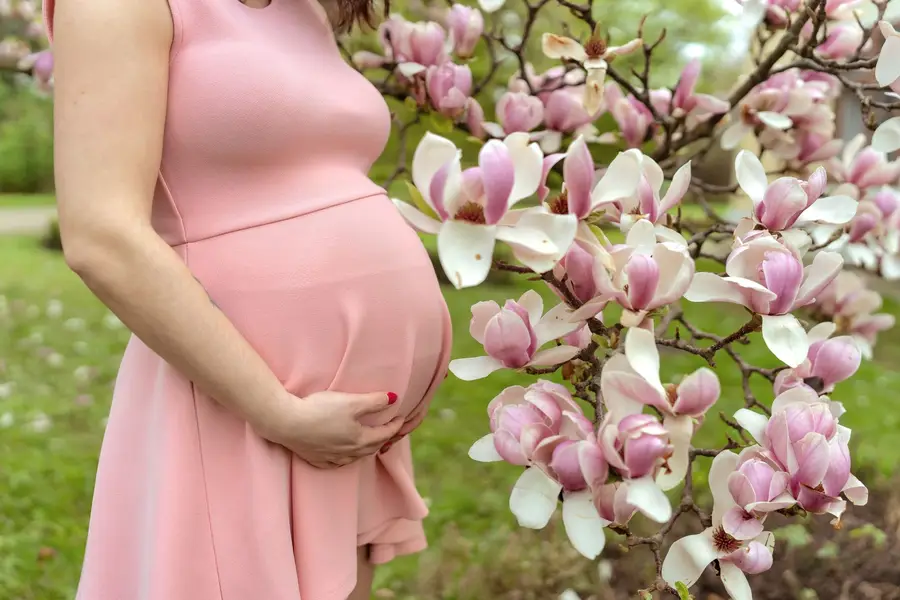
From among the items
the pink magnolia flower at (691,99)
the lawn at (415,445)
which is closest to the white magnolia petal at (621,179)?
the pink magnolia flower at (691,99)

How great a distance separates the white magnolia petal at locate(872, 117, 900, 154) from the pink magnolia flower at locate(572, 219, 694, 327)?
415 mm

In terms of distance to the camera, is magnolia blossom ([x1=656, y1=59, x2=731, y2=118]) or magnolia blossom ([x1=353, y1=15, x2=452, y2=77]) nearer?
magnolia blossom ([x1=656, y1=59, x2=731, y2=118])

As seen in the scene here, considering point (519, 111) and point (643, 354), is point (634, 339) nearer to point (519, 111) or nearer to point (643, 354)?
point (643, 354)

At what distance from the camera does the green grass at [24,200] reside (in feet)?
27.1

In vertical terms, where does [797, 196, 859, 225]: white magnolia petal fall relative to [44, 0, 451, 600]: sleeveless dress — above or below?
above

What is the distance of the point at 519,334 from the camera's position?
2.59 ft

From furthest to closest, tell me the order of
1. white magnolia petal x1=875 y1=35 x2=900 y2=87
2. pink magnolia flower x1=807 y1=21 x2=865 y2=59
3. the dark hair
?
1. pink magnolia flower x1=807 y1=21 x2=865 y2=59
2. the dark hair
3. white magnolia petal x1=875 y1=35 x2=900 y2=87

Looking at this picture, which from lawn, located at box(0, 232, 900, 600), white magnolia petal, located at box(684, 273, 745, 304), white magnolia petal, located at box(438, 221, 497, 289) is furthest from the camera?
lawn, located at box(0, 232, 900, 600)

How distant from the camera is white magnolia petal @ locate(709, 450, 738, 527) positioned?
815 mm

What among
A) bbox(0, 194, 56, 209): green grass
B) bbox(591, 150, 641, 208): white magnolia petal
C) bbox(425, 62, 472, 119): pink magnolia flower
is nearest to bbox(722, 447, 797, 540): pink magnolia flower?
bbox(591, 150, 641, 208): white magnolia petal

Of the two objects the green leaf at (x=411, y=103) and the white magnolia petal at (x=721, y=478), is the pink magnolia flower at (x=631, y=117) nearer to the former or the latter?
the green leaf at (x=411, y=103)

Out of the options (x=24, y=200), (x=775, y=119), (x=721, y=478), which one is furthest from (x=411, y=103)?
(x=24, y=200)

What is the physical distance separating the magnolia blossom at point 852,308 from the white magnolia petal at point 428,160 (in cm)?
105

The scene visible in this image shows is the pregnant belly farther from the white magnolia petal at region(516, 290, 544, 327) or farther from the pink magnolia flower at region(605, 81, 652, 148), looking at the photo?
the pink magnolia flower at region(605, 81, 652, 148)
